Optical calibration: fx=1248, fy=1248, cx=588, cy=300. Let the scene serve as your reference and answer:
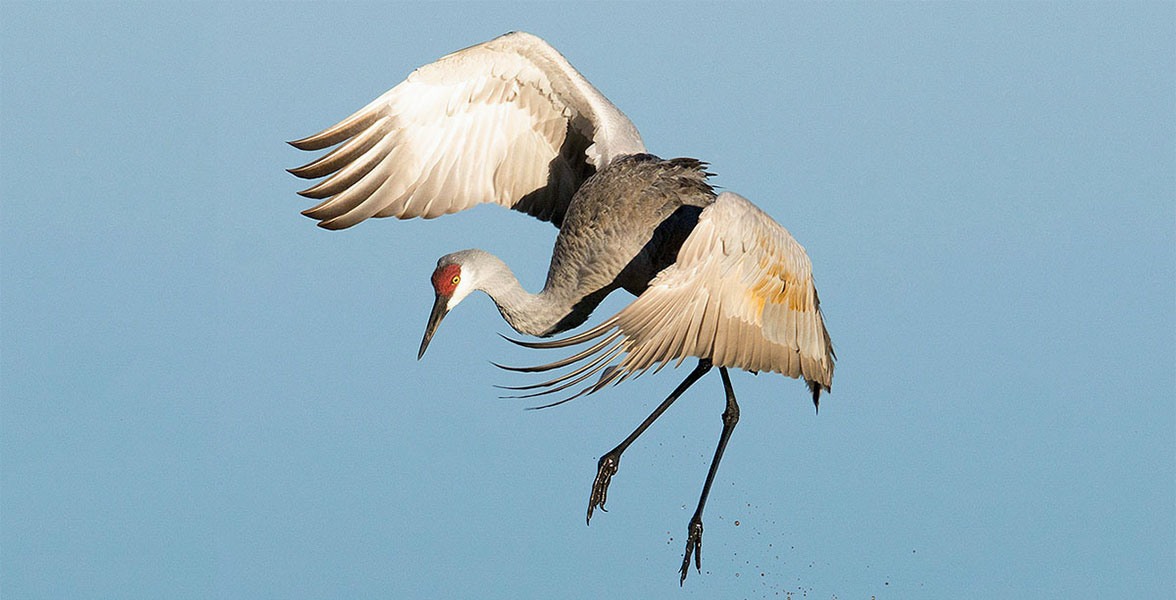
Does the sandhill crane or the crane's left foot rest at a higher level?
the sandhill crane

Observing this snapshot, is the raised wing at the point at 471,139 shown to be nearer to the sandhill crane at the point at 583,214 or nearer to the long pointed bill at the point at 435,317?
the sandhill crane at the point at 583,214

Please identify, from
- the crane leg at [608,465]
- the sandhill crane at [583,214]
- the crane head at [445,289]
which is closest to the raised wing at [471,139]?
the sandhill crane at [583,214]

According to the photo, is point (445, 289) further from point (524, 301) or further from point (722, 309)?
point (722, 309)

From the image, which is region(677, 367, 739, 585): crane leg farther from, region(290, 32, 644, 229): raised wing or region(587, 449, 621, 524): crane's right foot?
region(290, 32, 644, 229): raised wing

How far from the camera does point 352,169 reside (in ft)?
18.9

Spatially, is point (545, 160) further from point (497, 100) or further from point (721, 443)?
point (721, 443)

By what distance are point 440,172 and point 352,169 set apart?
45cm

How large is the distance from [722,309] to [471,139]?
6.38 feet

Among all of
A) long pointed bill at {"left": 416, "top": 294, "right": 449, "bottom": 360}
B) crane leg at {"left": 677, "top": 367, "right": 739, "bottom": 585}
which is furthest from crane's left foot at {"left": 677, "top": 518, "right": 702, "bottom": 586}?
long pointed bill at {"left": 416, "top": 294, "right": 449, "bottom": 360}

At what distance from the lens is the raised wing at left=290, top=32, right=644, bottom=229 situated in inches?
223

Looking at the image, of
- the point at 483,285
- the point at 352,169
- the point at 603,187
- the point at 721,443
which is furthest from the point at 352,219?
the point at 721,443

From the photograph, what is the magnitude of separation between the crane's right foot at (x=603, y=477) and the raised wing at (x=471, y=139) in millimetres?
1352

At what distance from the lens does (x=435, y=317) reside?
5.35m

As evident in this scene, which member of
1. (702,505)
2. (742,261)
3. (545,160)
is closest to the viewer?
(742,261)
